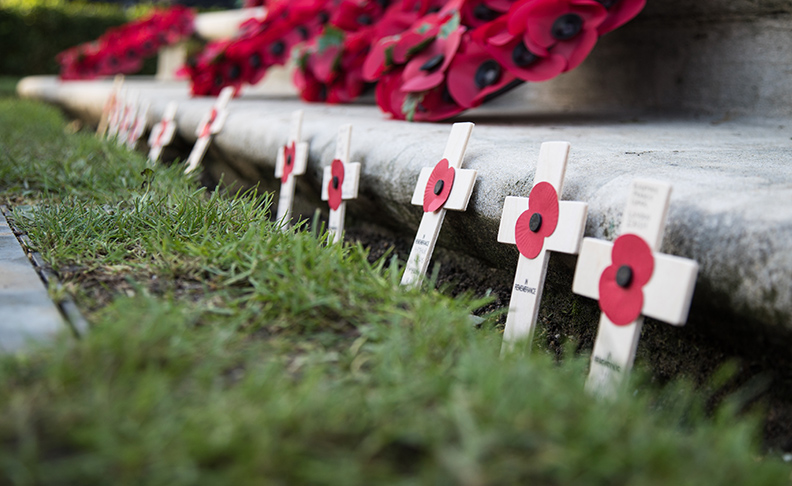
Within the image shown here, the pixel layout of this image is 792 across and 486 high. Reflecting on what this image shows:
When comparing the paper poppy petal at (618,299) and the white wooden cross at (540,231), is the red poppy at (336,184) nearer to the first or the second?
the white wooden cross at (540,231)

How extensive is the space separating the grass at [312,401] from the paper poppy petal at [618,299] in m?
0.15

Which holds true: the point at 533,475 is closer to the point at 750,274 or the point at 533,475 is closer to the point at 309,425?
the point at 309,425

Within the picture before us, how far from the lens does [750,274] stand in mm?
1122

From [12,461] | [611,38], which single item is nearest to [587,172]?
[12,461]

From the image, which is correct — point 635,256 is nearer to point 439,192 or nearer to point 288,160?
point 439,192

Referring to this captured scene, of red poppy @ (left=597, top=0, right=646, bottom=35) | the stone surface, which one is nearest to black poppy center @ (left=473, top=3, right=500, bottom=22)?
red poppy @ (left=597, top=0, right=646, bottom=35)

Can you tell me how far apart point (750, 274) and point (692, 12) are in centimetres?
204

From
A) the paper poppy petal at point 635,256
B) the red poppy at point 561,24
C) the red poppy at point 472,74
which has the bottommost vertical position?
the paper poppy petal at point 635,256

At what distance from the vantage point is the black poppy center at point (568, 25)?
2322 millimetres

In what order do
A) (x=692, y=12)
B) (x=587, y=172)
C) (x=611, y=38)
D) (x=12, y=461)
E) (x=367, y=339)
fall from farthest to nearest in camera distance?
1. (x=611, y=38)
2. (x=692, y=12)
3. (x=587, y=172)
4. (x=367, y=339)
5. (x=12, y=461)

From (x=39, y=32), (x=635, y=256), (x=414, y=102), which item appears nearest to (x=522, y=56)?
(x=414, y=102)

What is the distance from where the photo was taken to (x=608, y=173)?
153 centimetres

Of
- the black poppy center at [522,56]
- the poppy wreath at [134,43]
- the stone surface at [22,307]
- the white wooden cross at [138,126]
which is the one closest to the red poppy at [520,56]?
the black poppy center at [522,56]

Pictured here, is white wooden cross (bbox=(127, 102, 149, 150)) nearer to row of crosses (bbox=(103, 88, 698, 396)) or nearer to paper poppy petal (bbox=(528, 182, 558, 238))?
row of crosses (bbox=(103, 88, 698, 396))
